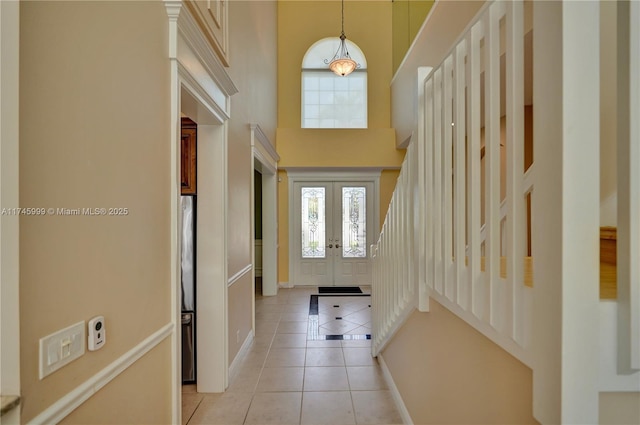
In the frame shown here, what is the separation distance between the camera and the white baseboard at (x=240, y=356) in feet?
9.03

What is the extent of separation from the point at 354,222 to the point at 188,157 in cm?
456

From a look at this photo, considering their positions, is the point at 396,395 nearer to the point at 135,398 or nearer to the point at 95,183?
the point at 135,398

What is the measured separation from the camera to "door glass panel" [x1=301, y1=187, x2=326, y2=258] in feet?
21.7

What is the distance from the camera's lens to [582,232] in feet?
2.16

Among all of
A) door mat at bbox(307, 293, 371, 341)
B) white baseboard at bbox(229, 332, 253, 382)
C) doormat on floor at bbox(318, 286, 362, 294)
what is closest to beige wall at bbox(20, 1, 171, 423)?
white baseboard at bbox(229, 332, 253, 382)

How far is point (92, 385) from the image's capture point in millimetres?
1070

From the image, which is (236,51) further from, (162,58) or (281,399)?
(281,399)

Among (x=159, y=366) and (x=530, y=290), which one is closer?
(x=530, y=290)

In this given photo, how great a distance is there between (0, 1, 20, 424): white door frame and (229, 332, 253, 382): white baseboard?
7.05ft

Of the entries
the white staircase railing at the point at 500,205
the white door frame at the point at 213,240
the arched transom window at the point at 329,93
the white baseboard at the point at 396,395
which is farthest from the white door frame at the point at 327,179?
the white staircase railing at the point at 500,205

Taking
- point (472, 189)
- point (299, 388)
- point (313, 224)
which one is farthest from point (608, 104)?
point (313, 224)

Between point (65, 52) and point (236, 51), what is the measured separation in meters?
2.40

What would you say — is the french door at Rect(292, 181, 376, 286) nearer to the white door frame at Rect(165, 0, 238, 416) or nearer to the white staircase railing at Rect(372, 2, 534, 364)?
the white door frame at Rect(165, 0, 238, 416)

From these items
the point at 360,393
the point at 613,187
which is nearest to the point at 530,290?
the point at 613,187
